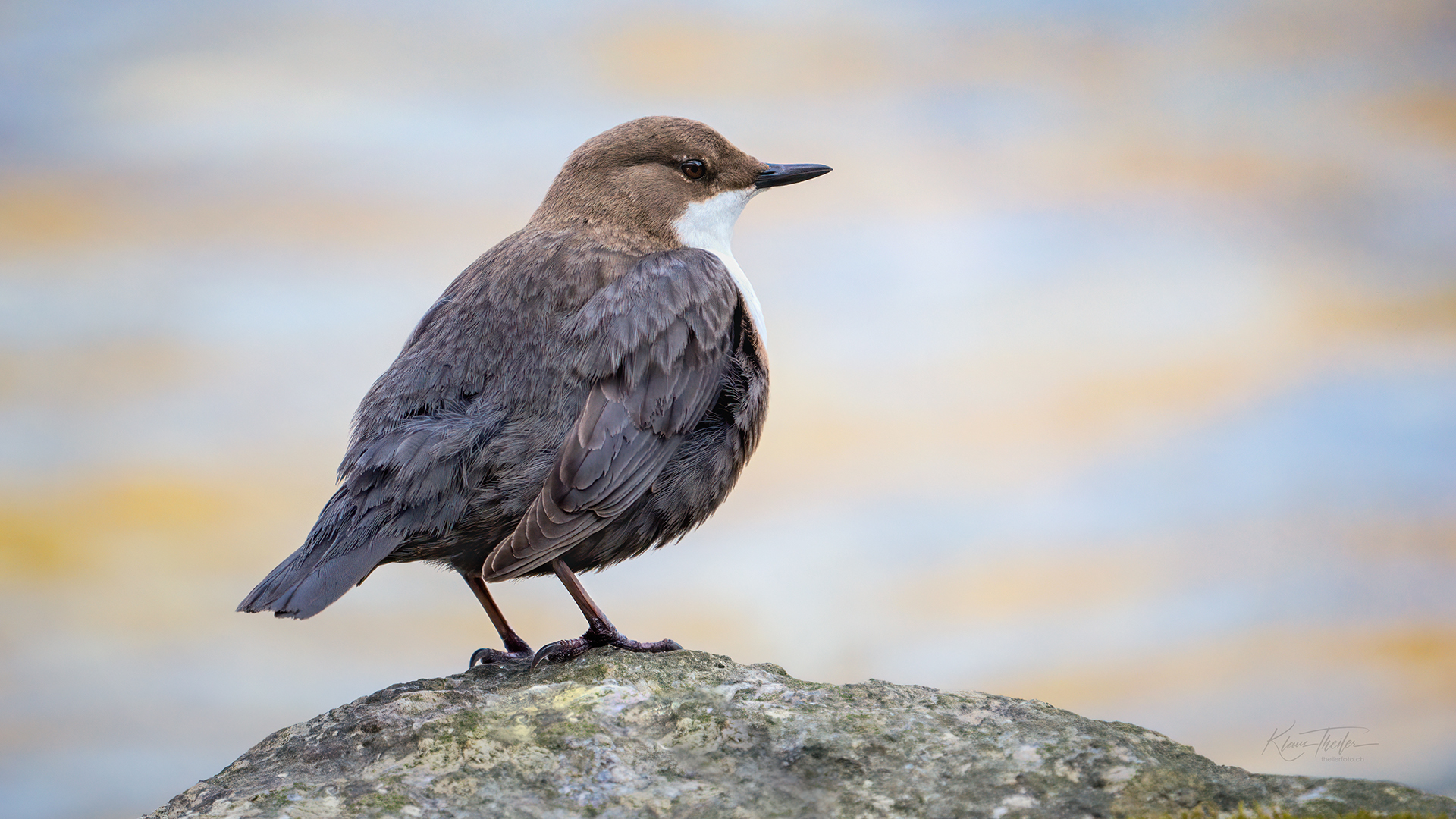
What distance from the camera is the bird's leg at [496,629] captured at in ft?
13.6

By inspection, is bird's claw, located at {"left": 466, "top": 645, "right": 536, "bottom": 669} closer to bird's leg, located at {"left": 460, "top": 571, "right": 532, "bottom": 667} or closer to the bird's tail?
bird's leg, located at {"left": 460, "top": 571, "right": 532, "bottom": 667}

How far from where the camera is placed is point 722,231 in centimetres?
499

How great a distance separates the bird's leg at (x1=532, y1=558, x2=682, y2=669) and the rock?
11.9 inches

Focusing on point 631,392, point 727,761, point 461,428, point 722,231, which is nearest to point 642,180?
point 722,231

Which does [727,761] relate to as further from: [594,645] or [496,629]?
[496,629]

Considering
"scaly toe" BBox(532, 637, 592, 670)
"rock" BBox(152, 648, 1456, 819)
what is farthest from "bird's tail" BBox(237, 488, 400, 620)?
"scaly toe" BBox(532, 637, 592, 670)

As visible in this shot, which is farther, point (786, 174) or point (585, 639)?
point (786, 174)

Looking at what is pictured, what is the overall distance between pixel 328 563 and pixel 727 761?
140 centimetres

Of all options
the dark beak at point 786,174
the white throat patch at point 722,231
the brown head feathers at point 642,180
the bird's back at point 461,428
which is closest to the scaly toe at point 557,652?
the bird's back at point 461,428

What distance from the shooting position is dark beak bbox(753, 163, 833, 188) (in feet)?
16.9

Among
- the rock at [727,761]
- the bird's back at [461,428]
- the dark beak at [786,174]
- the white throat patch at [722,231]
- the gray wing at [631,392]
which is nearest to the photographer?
the rock at [727,761]

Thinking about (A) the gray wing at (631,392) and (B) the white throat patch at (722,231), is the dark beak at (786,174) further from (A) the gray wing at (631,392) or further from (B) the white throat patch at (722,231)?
(A) the gray wing at (631,392)

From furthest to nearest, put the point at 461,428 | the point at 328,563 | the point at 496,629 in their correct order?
the point at 496,629
the point at 461,428
the point at 328,563

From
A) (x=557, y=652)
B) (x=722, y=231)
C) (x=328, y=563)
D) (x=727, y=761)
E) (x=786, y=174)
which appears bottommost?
(x=727, y=761)
